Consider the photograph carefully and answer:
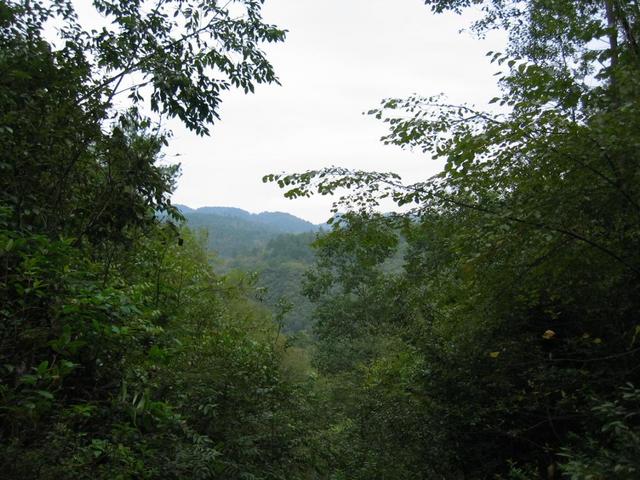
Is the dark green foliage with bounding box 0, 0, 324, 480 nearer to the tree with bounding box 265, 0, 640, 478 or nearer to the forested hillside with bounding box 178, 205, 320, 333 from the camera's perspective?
the tree with bounding box 265, 0, 640, 478

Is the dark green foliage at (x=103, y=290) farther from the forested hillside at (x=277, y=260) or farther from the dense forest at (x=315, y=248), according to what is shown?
the forested hillside at (x=277, y=260)

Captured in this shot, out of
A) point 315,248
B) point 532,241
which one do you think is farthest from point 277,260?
point 532,241

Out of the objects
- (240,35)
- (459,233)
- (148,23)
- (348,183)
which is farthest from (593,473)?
(148,23)

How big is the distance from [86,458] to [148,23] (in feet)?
14.4

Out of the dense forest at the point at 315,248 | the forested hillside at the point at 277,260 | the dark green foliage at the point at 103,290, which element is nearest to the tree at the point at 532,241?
the dense forest at the point at 315,248

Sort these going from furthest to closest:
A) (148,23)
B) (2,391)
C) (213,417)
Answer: (213,417) < (148,23) < (2,391)

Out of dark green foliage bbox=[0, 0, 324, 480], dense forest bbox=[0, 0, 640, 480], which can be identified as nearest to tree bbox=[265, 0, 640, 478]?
dense forest bbox=[0, 0, 640, 480]

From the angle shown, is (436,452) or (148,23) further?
(436,452)

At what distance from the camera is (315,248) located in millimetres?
4820

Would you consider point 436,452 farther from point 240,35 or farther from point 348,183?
point 240,35

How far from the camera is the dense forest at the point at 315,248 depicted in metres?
2.92

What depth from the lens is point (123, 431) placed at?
3240 millimetres

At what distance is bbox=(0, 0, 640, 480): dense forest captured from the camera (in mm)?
2918

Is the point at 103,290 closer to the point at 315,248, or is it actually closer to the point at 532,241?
the point at 315,248
